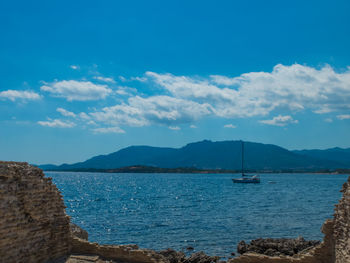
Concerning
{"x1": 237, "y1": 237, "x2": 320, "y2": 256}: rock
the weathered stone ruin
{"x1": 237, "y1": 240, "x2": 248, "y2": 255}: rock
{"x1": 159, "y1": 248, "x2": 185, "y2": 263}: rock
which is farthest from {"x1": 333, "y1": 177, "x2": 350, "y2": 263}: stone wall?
{"x1": 237, "y1": 240, "x2": 248, "y2": 255}: rock

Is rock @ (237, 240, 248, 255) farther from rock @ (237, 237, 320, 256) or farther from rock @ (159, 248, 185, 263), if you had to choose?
rock @ (159, 248, 185, 263)

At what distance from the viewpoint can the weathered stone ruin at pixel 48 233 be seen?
12891 millimetres

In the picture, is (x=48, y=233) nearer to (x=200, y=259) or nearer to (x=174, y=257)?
(x=174, y=257)

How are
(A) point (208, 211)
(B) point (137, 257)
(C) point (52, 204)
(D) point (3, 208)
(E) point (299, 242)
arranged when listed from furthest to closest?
(A) point (208, 211) < (E) point (299, 242) < (B) point (137, 257) < (C) point (52, 204) < (D) point (3, 208)

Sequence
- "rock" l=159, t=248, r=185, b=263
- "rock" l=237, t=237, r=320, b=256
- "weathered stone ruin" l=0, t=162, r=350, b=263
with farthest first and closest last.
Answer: "rock" l=237, t=237, r=320, b=256
"rock" l=159, t=248, r=185, b=263
"weathered stone ruin" l=0, t=162, r=350, b=263

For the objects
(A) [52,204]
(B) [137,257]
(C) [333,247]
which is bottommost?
(B) [137,257]

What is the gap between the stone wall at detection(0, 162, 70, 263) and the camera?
12.8 metres

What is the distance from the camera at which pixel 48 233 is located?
1507 cm

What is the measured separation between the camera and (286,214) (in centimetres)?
4816

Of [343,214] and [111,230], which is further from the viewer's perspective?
[111,230]

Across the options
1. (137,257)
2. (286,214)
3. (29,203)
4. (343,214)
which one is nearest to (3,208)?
(29,203)

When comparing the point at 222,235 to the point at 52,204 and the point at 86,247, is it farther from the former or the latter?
the point at 52,204

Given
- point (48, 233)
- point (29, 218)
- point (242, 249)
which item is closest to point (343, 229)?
point (48, 233)

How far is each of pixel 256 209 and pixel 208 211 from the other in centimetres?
813
